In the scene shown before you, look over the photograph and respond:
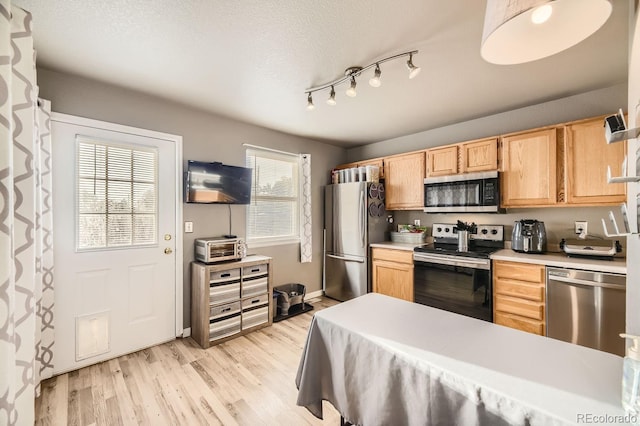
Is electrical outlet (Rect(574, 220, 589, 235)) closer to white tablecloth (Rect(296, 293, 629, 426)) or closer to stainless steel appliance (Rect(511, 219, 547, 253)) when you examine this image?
stainless steel appliance (Rect(511, 219, 547, 253))

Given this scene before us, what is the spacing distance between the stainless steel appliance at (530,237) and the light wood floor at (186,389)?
8.07ft

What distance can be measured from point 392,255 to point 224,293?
6.95 ft

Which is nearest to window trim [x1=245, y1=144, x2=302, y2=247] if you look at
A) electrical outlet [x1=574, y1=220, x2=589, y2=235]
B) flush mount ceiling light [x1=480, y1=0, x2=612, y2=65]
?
flush mount ceiling light [x1=480, y1=0, x2=612, y2=65]

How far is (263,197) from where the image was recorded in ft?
12.1

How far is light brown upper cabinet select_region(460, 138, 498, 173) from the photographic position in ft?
9.77

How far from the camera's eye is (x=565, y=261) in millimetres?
2303

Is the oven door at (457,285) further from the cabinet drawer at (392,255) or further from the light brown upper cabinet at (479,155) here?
the light brown upper cabinet at (479,155)

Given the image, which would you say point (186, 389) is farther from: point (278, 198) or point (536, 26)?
point (536, 26)

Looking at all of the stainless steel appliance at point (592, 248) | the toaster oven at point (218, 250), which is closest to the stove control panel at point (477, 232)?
the stainless steel appliance at point (592, 248)

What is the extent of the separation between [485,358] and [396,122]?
9.89ft

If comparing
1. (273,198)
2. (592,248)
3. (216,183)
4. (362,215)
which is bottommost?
(592,248)

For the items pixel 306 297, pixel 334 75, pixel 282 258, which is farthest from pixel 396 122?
pixel 306 297

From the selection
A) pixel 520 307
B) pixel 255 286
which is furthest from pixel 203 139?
pixel 520 307

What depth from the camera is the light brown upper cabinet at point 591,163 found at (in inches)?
91.0
